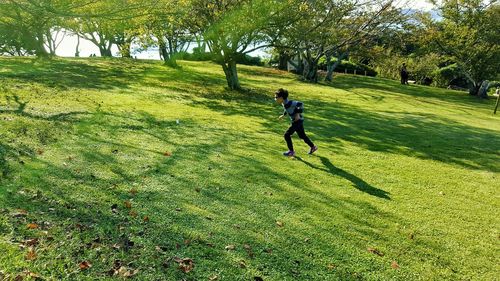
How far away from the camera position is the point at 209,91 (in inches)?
754

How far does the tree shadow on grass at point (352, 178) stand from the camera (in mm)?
7049

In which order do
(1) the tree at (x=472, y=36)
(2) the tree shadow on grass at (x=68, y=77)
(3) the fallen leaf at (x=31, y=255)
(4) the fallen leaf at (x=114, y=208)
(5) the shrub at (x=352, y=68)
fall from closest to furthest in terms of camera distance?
(3) the fallen leaf at (x=31, y=255) < (4) the fallen leaf at (x=114, y=208) < (2) the tree shadow on grass at (x=68, y=77) < (1) the tree at (x=472, y=36) < (5) the shrub at (x=352, y=68)

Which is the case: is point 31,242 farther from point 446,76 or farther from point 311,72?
point 446,76

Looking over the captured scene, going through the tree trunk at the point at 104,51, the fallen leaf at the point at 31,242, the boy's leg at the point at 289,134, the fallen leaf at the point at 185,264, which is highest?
the tree trunk at the point at 104,51

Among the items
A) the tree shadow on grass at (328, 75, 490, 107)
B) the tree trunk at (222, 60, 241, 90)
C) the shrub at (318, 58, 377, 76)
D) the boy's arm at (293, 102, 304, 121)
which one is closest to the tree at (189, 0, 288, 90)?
the tree trunk at (222, 60, 241, 90)

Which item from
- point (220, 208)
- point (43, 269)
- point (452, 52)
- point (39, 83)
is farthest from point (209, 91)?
point (452, 52)

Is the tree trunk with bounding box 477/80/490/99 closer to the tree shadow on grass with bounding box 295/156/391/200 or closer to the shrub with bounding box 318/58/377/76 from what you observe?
the shrub with bounding box 318/58/377/76

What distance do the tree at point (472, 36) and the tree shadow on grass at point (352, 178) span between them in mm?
25083

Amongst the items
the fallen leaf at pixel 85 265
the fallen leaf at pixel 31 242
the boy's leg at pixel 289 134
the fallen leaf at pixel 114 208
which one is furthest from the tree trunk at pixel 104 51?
the fallen leaf at pixel 85 265

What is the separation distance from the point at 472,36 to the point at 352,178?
1026 inches

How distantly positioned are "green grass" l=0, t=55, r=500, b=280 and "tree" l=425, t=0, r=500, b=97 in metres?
18.0

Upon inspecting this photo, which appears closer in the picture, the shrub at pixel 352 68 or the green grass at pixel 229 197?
the green grass at pixel 229 197

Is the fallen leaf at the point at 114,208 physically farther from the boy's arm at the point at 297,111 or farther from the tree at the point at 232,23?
the tree at the point at 232,23

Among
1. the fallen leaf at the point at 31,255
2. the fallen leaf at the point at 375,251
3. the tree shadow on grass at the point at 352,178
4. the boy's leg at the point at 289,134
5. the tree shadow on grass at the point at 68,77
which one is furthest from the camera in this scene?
the tree shadow on grass at the point at 68,77
